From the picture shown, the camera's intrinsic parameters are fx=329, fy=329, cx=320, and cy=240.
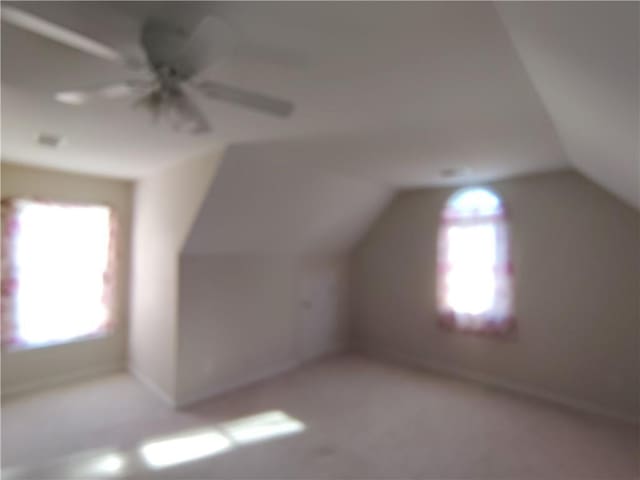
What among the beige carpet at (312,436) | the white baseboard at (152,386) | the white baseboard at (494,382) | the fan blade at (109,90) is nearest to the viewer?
the fan blade at (109,90)

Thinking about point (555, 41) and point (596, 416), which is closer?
point (555, 41)

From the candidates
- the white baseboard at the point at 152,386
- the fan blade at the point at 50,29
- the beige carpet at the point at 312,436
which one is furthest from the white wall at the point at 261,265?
the fan blade at the point at 50,29

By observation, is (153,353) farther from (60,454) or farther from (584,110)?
(584,110)

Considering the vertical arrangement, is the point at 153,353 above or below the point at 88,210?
below

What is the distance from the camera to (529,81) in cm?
154

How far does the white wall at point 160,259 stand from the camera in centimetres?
290

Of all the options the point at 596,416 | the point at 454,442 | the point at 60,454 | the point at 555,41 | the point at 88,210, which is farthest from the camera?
the point at 88,210

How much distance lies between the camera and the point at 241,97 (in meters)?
1.36

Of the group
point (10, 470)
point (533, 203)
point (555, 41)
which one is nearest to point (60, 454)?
point (10, 470)

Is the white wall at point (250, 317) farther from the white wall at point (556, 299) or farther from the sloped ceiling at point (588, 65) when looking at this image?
the sloped ceiling at point (588, 65)

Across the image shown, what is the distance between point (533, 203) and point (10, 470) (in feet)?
15.3

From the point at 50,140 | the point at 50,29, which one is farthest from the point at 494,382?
the point at 50,140

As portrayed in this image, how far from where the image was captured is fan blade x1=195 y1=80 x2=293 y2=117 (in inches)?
51.6

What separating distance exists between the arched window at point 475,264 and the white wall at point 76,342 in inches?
145
